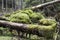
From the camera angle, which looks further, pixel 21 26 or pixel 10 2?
pixel 10 2

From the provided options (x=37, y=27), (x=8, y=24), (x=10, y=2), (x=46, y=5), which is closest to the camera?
(x=37, y=27)

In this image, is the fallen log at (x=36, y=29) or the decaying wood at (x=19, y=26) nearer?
the fallen log at (x=36, y=29)

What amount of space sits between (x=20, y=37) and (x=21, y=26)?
2.15 feet

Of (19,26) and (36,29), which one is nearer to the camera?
(36,29)

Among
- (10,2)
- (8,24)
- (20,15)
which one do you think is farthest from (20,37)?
(10,2)

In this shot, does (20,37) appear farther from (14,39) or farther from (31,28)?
(31,28)

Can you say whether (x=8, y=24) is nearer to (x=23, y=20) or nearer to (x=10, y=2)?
(x=23, y=20)

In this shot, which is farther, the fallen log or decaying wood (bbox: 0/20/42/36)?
decaying wood (bbox: 0/20/42/36)

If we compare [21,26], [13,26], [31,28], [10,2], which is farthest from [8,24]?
[10,2]

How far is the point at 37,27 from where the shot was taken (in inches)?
306

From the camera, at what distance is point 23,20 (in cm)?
964

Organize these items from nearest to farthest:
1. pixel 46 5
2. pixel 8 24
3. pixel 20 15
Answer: pixel 8 24
pixel 20 15
pixel 46 5

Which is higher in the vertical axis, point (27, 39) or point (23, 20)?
point (23, 20)

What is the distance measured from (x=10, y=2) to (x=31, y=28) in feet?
88.0
